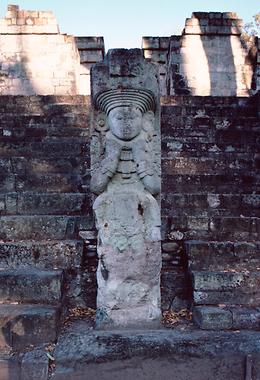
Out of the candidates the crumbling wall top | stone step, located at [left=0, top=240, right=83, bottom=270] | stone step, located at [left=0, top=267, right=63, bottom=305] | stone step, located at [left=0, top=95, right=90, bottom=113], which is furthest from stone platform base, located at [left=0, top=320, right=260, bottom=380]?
the crumbling wall top

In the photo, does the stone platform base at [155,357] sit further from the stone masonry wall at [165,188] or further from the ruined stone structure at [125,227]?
the stone masonry wall at [165,188]

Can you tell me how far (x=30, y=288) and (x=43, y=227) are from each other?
1031 millimetres

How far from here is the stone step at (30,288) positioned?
388 centimetres

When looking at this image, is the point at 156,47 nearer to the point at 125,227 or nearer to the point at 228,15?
the point at 228,15

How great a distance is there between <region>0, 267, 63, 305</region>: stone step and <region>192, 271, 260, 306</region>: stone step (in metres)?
1.39

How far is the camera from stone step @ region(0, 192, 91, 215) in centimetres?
520

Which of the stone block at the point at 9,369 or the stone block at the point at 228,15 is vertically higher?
the stone block at the point at 228,15

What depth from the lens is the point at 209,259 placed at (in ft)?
14.6

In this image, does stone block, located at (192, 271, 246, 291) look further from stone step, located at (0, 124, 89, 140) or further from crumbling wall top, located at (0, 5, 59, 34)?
crumbling wall top, located at (0, 5, 59, 34)

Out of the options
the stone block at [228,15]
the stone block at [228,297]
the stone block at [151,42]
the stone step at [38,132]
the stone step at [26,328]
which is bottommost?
the stone step at [26,328]

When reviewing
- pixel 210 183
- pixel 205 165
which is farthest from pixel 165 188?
pixel 205 165

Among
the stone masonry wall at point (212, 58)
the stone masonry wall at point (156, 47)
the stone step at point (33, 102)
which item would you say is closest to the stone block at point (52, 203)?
the stone step at point (33, 102)

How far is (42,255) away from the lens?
14.3 feet

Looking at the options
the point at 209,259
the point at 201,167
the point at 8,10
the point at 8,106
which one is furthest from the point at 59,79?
the point at 209,259
